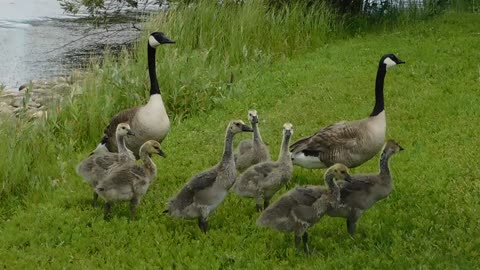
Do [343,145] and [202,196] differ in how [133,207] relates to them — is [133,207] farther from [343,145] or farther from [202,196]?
[343,145]

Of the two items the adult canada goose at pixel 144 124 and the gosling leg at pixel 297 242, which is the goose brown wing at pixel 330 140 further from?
the gosling leg at pixel 297 242

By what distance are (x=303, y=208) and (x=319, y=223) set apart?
1.14 meters

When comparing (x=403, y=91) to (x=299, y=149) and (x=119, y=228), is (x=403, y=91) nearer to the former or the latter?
(x=299, y=149)

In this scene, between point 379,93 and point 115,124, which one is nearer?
point 379,93

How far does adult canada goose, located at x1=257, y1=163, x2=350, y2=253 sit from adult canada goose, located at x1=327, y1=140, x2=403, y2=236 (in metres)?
0.22

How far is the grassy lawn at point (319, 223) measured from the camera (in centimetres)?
738

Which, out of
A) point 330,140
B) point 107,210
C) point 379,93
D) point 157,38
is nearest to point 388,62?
point 379,93

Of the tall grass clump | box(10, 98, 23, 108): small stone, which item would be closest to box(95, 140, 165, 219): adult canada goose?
the tall grass clump

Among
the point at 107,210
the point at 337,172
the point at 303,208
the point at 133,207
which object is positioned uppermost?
the point at 337,172

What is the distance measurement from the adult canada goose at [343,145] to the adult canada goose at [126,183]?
217 centimetres

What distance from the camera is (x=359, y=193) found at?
25.1ft

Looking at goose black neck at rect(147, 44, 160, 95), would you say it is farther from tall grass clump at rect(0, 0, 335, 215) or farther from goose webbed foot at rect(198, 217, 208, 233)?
goose webbed foot at rect(198, 217, 208, 233)

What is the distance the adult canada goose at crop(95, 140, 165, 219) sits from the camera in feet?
27.0

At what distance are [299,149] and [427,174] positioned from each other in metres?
1.82
